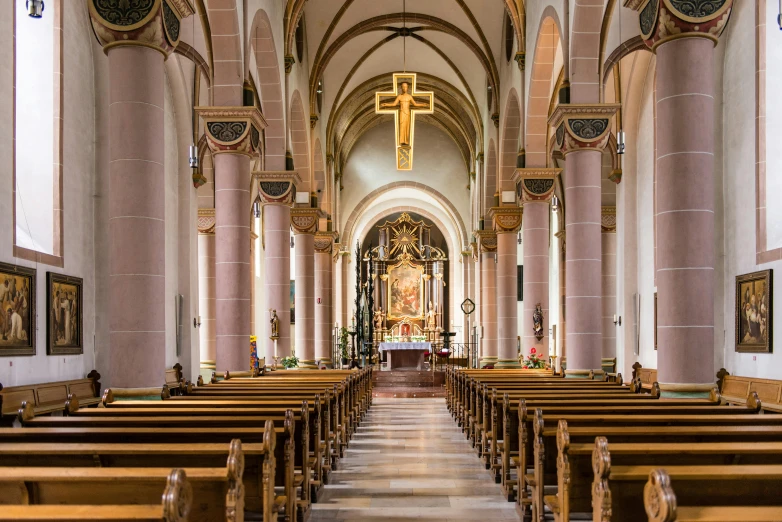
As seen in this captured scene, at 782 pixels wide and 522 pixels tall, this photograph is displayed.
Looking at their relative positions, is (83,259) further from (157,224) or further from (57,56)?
(157,224)

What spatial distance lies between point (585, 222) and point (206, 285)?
38.6 ft

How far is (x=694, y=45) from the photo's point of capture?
8969mm

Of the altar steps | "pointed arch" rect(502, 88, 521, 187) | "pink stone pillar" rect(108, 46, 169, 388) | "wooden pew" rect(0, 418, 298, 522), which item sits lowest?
the altar steps

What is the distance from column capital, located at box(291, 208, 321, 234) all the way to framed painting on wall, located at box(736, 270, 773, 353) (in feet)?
43.8

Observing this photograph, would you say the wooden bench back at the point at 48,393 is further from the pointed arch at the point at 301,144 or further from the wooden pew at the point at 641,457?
the pointed arch at the point at 301,144

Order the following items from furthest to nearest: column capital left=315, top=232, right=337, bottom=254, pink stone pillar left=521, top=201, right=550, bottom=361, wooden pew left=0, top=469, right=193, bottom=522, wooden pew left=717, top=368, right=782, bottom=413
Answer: column capital left=315, top=232, right=337, bottom=254, pink stone pillar left=521, top=201, right=550, bottom=361, wooden pew left=717, top=368, right=782, bottom=413, wooden pew left=0, top=469, right=193, bottom=522

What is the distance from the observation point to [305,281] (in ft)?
76.3

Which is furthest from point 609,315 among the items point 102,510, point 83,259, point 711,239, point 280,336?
point 102,510

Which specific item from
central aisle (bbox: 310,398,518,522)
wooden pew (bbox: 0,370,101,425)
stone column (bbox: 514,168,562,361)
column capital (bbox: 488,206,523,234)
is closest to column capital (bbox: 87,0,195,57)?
wooden pew (bbox: 0,370,101,425)

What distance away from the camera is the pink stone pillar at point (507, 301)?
22.7 m

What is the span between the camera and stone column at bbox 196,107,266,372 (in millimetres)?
13781

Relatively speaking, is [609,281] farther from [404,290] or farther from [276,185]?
[404,290]

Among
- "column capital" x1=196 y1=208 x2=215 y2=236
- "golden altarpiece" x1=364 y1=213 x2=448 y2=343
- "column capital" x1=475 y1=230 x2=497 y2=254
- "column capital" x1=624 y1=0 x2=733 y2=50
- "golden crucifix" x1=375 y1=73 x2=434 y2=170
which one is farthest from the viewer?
"golden altarpiece" x1=364 y1=213 x2=448 y2=343

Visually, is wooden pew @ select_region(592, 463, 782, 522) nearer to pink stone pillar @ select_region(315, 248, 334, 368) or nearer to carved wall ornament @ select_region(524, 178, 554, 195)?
carved wall ornament @ select_region(524, 178, 554, 195)
